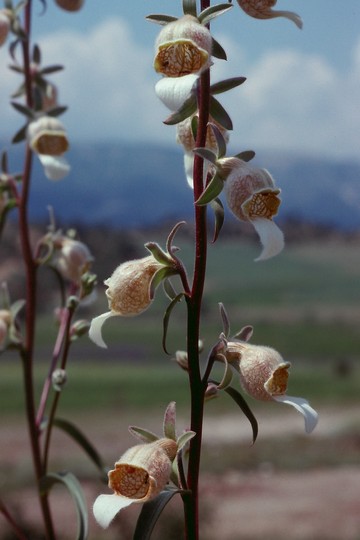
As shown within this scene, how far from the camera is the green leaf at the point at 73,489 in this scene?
131 cm

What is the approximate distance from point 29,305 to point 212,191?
737 mm

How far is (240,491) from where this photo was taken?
469 centimetres

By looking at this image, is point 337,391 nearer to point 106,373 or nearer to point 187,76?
point 106,373

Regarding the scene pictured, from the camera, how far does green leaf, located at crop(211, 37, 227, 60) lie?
87 centimetres

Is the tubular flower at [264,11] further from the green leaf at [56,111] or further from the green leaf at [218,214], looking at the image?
the green leaf at [56,111]

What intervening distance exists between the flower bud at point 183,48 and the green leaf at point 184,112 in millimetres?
31

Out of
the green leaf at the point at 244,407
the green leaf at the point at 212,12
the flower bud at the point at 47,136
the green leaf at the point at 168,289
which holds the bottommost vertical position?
the green leaf at the point at 244,407

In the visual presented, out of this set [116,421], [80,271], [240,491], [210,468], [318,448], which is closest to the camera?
[80,271]

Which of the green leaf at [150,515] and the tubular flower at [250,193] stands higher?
the tubular flower at [250,193]

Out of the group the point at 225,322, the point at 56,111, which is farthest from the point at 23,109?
the point at 225,322

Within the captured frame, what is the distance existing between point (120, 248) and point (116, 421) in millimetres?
2564

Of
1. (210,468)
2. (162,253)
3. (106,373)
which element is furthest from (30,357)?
(106,373)

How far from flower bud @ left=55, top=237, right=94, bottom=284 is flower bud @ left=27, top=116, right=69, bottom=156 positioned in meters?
0.16

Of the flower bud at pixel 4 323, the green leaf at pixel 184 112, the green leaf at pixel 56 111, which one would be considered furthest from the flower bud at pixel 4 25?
the green leaf at pixel 184 112
